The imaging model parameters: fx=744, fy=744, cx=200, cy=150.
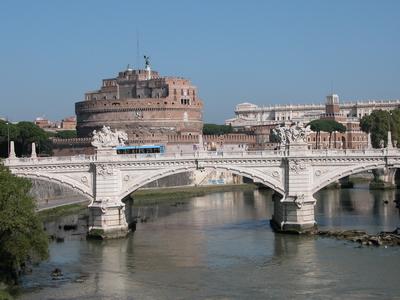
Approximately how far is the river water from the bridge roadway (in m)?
1.57

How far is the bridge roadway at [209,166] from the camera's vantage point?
132 ft

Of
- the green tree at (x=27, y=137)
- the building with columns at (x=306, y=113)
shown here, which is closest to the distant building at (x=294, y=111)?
the building with columns at (x=306, y=113)

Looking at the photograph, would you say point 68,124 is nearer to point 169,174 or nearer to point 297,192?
point 169,174

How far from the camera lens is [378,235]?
39250 millimetres

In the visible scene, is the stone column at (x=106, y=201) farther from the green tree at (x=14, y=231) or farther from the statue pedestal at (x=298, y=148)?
the statue pedestal at (x=298, y=148)

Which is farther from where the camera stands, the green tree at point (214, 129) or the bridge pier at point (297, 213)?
the green tree at point (214, 129)

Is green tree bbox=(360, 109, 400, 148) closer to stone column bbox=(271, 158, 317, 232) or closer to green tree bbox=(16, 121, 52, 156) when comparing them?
green tree bbox=(16, 121, 52, 156)

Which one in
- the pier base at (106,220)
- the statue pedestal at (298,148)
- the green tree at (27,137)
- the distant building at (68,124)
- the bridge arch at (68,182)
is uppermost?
the distant building at (68,124)

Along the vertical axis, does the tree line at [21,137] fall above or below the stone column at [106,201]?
above

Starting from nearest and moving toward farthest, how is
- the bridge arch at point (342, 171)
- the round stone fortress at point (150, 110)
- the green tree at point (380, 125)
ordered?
the bridge arch at point (342, 171)
the green tree at point (380, 125)
the round stone fortress at point (150, 110)

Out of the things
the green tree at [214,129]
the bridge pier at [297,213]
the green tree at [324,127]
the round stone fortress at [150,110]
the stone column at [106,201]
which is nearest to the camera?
the bridge pier at [297,213]

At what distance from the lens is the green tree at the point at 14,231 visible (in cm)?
2975

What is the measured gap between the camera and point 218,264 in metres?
34.5

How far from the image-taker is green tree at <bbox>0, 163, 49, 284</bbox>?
29.8 metres
